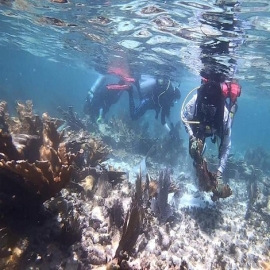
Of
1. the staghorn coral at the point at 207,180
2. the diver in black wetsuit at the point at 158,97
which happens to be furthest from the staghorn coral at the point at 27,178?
the diver in black wetsuit at the point at 158,97

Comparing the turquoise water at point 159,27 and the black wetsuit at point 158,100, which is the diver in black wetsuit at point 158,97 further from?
the turquoise water at point 159,27

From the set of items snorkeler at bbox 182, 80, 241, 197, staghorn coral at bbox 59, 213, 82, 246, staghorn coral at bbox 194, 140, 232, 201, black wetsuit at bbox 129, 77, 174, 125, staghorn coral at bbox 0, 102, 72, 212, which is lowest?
black wetsuit at bbox 129, 77, 174, 125

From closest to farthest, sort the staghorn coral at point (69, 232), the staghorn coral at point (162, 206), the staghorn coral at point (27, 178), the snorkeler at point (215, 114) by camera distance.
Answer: the staghorn coral at point (27, 178) < the staghorn coral at point (69, 232) < the staghorn coral at point (162, 206) < the snorkeler at point (215, 114)

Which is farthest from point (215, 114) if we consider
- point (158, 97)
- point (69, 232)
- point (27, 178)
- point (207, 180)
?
point (158, 97)

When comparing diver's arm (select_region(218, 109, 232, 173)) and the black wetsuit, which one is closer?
diver's arm (select_region(218, 109, 232, 173))

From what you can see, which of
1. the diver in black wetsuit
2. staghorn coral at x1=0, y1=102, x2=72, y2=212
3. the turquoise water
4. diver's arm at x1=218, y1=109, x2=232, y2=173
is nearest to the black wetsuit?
the diver in black wetsuit

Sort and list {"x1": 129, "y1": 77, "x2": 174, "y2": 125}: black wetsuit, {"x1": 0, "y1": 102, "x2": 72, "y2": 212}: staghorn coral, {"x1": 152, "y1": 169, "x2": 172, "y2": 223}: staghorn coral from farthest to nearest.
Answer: {"x1": 129, "y1": 77, "x2": 174, "y2": 125}: black wetsuit, {"x1": 152, "y1": 169, "x2": 172, "y2": 223}: staghorn coral, {"x1": 0, "y1": 102, "x2": 72, "y2": 212}: staghorn coral

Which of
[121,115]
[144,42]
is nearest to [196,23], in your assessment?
[144,42]

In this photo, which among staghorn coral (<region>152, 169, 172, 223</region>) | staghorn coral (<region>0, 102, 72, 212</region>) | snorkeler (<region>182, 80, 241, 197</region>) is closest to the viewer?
staghorn coral (<region>0, 102, 72, 212</region>)

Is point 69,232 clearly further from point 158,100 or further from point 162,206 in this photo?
point 158,100

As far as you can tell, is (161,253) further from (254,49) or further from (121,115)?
(121,115)

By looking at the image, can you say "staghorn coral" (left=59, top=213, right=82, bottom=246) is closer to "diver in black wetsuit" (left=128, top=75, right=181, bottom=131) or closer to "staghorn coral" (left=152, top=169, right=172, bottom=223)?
"staghorn coral" (left=152, top=169, right=172, bottom=223)

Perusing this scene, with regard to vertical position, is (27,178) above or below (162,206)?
above

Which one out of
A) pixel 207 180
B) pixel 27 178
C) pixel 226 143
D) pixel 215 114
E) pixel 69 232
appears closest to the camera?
pixel 27 178
